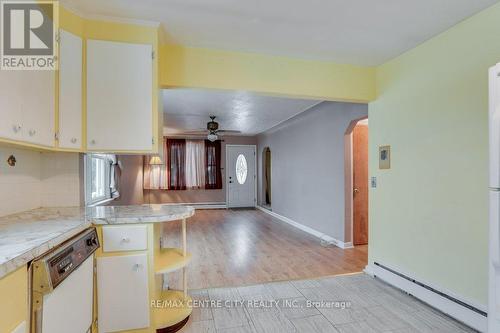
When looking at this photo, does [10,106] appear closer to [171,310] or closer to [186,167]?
Result: [171,310]

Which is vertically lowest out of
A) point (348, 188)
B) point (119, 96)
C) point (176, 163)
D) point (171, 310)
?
point (171, 310)

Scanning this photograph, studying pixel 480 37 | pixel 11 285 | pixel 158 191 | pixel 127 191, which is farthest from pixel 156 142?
pixel 158 191

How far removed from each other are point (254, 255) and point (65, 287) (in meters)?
2.78

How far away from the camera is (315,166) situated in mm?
5047

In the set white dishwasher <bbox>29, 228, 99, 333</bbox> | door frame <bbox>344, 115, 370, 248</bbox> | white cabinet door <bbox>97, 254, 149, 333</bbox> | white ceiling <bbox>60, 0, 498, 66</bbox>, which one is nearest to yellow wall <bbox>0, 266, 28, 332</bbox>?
white dishwasher <bbox>29, 228, 99, 333</bbox>

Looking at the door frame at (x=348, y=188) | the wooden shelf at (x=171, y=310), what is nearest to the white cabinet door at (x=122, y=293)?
the wooden shelf at (x=171, y=310)

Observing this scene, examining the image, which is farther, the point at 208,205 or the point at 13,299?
the point at 208,205

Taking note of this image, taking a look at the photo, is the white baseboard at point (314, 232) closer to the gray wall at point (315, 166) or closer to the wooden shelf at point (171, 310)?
the gray wall at point (315, 166)

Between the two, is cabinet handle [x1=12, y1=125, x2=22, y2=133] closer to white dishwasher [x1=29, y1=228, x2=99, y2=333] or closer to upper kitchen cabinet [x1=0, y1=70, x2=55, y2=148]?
upper kitchen cabinet [x1=0, y1=70, x2=55, y2=148]

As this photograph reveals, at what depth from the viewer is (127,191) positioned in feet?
17.0

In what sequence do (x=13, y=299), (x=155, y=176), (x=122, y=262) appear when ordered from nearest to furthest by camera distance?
(x=13, y=299) → (x=122, y=262) → (x=155, y=176)

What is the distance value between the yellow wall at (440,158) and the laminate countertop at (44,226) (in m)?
2.08

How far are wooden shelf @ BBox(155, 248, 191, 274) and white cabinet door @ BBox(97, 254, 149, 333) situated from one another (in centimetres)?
15

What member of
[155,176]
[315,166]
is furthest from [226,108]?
[155,176]
